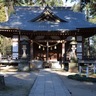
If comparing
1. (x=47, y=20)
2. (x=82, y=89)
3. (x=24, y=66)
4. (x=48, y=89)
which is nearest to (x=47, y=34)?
(x=47, y=20)

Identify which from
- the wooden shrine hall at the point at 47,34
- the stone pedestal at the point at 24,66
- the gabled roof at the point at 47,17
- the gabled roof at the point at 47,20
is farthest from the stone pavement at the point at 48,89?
the gabled roof at the point at 47,17

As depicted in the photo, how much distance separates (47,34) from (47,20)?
304 cm

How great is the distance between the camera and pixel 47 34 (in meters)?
30.7

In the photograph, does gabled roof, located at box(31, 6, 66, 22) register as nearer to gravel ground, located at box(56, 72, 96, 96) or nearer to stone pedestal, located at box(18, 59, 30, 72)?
stone pedestal, located at box(18, 59, 30, 72)

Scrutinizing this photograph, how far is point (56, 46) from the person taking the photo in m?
33.4

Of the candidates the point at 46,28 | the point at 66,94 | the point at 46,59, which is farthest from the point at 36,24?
the point at 66,94

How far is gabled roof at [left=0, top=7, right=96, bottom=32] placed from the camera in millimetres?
31087

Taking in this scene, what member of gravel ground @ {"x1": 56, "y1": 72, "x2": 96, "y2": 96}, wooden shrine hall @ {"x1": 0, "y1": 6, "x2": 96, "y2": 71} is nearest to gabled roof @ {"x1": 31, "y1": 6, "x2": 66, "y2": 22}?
wooden shrine hall @ {"x1": 0, "y1": 6, "x2": 96, "y2": 71}

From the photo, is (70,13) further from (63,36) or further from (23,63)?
(23,63)

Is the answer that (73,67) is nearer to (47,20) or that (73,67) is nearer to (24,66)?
(24,66)

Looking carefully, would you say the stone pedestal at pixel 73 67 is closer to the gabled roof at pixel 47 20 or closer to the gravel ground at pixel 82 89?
the gabled roof at pixel 47 20

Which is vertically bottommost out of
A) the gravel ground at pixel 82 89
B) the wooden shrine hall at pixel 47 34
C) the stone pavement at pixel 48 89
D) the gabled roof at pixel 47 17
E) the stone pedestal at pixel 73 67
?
the gravel ground at pixel 82 89

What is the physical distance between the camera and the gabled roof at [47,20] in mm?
31087

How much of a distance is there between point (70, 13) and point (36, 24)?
577 cm
